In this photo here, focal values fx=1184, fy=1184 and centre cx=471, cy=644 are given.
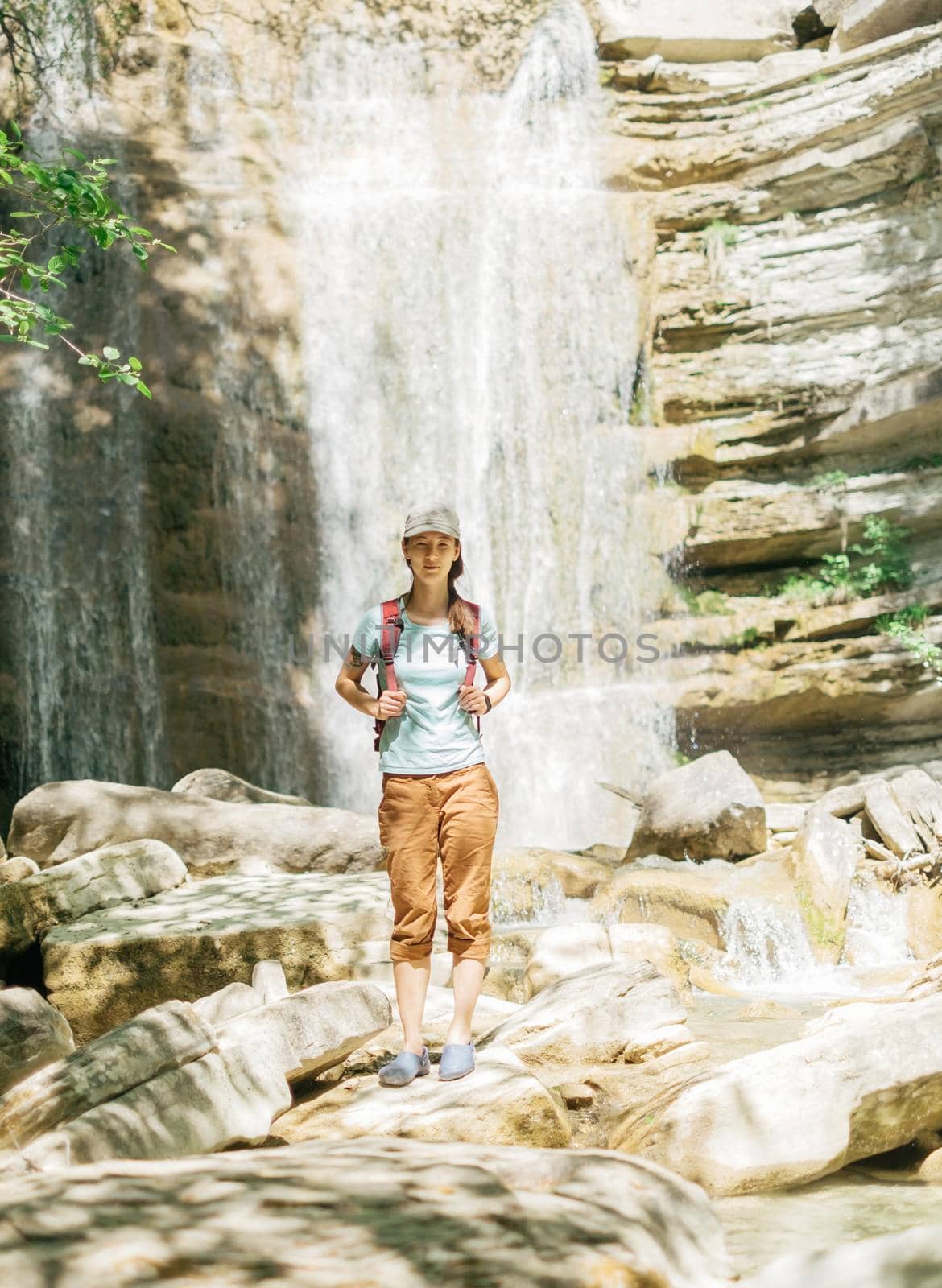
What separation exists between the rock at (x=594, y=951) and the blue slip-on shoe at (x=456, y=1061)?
5.67 feet

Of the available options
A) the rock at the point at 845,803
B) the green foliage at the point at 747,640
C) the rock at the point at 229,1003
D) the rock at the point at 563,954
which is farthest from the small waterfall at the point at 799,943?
the green foliage at the point at 747,640

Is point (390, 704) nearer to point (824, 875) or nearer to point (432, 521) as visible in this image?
point (432, 521)

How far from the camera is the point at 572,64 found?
14.6m

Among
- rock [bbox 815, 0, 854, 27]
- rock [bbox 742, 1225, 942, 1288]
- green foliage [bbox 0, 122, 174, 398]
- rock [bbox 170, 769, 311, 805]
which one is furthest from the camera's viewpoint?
rock [bbox 815, 0, 854, 27]

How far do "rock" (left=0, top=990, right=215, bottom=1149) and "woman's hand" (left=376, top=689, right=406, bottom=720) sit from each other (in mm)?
1010

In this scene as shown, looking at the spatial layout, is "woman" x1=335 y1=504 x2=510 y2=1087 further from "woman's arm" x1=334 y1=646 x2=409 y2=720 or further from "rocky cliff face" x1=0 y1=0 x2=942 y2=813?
"rocky cliff face" x1=0 y1=0 x2=942 y2=813

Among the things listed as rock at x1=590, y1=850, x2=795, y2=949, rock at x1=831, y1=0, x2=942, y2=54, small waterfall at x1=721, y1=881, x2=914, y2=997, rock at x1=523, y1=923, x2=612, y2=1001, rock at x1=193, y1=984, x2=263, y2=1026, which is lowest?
small waterfall at x1=721, y1=881, x2=914, y2=997

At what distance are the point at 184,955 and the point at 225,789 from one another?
12.5ft

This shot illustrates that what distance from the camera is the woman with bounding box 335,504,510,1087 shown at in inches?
140

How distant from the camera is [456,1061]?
3422mm

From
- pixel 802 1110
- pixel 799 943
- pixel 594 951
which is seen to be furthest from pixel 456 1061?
pixel 799 943

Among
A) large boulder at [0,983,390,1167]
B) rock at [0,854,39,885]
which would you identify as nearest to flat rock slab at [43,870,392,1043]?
rock at [0,854,39,885]

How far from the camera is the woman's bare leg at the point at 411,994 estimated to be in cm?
355

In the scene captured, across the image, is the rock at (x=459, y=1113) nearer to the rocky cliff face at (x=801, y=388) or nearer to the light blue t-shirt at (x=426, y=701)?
the light blue t-shirt at (x=426, y=701)
